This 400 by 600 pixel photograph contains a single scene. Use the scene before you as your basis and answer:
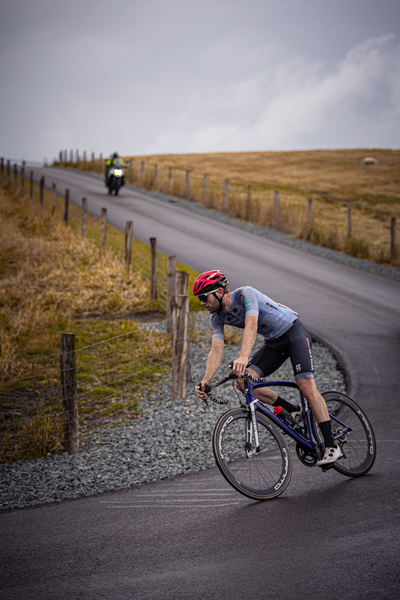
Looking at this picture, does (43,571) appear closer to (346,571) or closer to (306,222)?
(346,571)

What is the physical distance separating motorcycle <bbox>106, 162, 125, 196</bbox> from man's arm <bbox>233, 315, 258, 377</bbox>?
82.3 ft

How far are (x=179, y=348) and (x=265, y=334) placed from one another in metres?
3.02

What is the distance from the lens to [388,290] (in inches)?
555

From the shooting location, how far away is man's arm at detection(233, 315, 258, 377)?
4074mm

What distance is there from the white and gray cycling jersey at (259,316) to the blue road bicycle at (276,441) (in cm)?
44

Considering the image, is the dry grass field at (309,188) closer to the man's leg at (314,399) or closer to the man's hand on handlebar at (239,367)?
the man's leg at (314,399)

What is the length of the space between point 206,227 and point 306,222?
420 cm

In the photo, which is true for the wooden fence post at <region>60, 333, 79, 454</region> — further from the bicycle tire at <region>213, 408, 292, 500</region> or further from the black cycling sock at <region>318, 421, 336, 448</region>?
the black cycling sock at <region>318, 421, 336, 448</region>

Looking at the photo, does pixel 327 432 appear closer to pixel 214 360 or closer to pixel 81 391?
pixel 214 360

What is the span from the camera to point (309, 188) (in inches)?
1762

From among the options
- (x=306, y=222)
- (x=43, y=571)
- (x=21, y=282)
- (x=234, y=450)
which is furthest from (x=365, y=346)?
(x=306, y=222)

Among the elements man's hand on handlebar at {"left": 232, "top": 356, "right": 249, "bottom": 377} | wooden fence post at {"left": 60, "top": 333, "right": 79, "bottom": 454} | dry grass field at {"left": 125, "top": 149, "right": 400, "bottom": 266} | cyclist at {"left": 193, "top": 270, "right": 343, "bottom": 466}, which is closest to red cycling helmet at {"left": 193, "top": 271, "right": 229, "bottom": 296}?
cyclist at {"left": 193, "top": 270, "right": 343, "bottom": 466}

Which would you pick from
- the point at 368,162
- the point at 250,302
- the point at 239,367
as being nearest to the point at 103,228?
the point at 250,302

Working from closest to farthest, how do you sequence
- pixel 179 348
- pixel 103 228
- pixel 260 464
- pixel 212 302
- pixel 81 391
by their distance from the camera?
1. pixel 212 302
2. pixel 260 464
3. pixel 179 348
4. pixel 81 391
5. pixel 103 228
